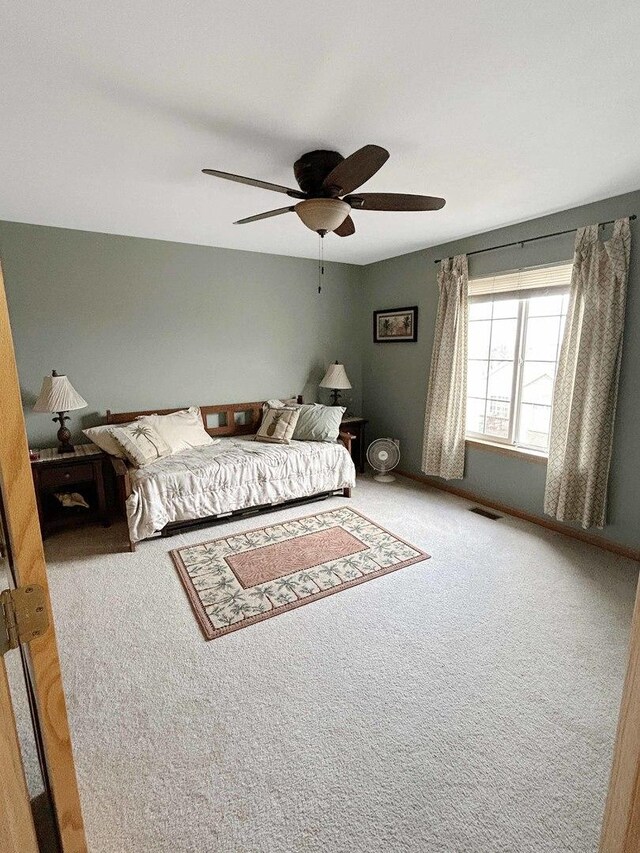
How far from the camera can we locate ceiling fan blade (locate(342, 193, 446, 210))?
198 centimetres

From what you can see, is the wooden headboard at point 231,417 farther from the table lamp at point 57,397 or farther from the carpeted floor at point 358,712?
the carpeted floor at point 358,712

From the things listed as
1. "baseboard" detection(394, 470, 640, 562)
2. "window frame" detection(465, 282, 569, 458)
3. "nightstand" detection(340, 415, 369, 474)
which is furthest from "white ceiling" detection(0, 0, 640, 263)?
"nightstand" detection(340, 415, 369, 474)

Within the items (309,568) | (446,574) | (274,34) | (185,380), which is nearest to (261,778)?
(309,568)

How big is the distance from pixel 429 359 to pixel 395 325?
62 cm

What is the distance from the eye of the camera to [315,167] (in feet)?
6.42

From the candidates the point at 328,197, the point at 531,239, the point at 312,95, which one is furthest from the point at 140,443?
the point at 531,239

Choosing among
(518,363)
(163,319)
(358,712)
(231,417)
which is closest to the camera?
(358,712)

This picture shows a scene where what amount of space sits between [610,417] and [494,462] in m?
1.03

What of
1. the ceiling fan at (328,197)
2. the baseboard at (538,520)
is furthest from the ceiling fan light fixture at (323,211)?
the baseboard at (538,520)

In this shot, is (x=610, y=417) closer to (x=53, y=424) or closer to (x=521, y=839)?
(x=521, y=839)

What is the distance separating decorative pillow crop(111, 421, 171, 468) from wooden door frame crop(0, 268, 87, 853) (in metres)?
2.44

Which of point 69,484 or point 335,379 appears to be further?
point 335,379

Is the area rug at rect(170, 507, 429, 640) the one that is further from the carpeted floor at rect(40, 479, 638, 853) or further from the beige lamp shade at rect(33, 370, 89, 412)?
the beige lamp shade at rect(33, 370, 89, 412)

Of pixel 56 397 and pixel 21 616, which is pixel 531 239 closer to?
pixel 21 616
